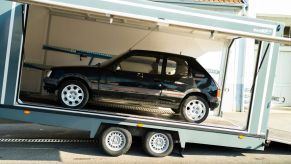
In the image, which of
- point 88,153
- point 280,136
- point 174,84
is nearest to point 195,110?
point 174,84

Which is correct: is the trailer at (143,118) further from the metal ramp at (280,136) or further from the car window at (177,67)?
the car window at (177,67)

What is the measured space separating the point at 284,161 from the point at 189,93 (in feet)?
8.04

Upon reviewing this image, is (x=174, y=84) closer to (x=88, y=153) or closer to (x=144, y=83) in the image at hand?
(x=144, y=83)

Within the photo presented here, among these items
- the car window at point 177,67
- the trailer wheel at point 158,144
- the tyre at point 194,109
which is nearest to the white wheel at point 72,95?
the trailer wheel at point 158,144

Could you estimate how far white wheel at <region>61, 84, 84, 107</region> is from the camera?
7.03 metres

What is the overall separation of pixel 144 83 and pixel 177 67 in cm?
84

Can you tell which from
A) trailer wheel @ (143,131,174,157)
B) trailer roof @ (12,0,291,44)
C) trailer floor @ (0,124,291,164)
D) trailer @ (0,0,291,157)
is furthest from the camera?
trailer wheel @ (143,131,174,157)

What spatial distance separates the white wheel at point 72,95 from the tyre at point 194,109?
219 cm

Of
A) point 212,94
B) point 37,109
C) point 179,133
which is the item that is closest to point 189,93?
point 212,94

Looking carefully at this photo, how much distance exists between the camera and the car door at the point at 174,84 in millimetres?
7281

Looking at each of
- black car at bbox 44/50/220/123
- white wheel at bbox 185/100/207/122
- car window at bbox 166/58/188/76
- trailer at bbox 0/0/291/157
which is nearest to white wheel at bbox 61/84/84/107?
black car at bbox 44/50/220/123

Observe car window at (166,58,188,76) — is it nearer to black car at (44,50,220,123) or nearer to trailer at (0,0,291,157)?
black car at (44,50,220,123)

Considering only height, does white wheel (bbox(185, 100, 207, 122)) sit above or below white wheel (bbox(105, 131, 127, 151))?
above

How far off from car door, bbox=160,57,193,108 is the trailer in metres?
0.79
